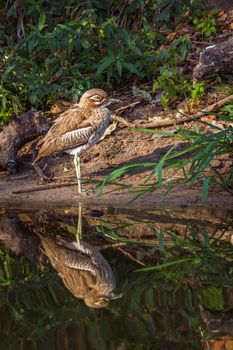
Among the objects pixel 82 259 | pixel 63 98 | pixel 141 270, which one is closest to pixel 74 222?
pixel 82 259

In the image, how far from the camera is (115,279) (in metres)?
6.30

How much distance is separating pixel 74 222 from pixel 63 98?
335cm

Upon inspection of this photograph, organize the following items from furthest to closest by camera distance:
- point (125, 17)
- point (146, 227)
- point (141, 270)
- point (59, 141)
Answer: point (125, 17)
point (59, 141)
point (146, 227)
point (141, 270)

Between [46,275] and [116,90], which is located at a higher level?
[46,275]

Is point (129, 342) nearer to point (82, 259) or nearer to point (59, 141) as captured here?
point (82, 259)

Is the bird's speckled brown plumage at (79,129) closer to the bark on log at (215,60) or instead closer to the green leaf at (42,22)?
the bark on log at (215,60)

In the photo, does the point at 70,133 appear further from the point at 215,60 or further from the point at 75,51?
the point at 215,60

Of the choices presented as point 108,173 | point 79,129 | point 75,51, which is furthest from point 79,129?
point 75,51

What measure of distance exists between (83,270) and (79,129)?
3.30 metres

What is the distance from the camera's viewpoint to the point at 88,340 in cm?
495

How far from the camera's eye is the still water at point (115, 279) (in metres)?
5.07

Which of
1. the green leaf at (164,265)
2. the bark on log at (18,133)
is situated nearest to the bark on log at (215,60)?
the bark on log at (18,133)

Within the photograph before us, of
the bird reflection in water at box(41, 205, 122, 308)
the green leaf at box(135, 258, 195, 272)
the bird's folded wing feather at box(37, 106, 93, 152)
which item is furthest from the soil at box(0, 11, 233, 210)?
the green leaf at box(135, 258, 195, 272)

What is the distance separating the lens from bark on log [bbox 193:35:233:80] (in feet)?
35.3
